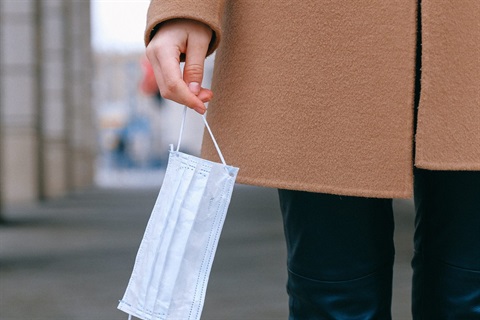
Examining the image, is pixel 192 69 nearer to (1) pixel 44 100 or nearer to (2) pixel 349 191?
(2) pixel 349 191

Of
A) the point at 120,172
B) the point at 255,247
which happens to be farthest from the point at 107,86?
the point at 255,247

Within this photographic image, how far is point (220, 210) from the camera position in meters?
1.51

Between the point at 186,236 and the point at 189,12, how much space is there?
40 centimetres

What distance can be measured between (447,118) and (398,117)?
8 centimetres

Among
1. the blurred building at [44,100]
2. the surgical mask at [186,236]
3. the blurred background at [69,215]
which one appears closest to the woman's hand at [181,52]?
the surgical mask at [186,236]

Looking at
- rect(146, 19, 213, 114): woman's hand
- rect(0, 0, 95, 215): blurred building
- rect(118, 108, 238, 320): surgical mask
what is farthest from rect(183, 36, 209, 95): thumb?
rect(0, 0, 95, 215): blurred building

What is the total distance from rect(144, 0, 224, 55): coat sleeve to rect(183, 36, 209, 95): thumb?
0.12 ft

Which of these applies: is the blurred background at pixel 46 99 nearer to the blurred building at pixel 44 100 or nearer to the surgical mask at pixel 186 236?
the blurred building at pixel 44 100

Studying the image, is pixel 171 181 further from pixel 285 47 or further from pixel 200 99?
pixel 285 47

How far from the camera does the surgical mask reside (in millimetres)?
1508

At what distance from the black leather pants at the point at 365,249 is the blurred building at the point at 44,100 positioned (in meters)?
7.00

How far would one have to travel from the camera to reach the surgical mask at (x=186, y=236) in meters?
1.51

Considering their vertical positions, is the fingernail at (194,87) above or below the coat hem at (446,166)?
above

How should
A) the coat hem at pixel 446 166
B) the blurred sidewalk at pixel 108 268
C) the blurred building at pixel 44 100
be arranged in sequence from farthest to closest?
the blurred building at pixel 44 100 < the blurred sidewalk at pixel 108 268 < the coat hem at pixel 446 166
